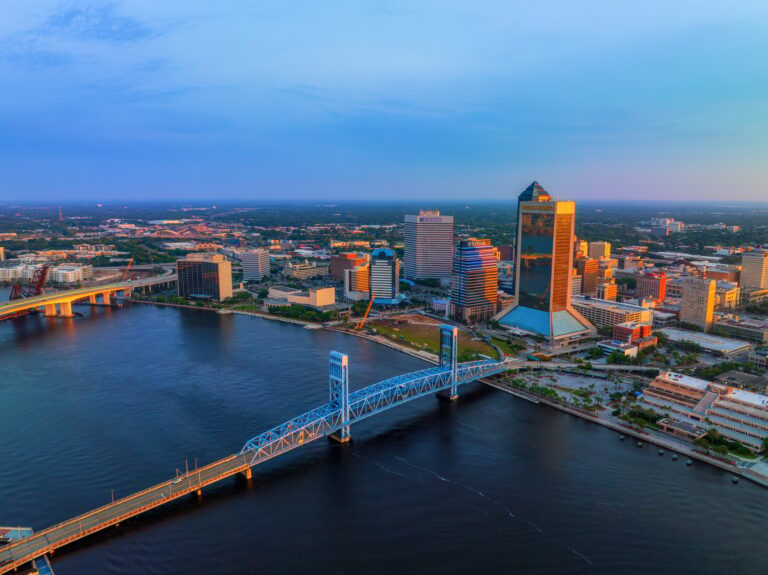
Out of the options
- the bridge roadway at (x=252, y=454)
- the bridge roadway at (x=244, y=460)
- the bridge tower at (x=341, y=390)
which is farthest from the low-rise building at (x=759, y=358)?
the bridge tower at (x=341, y=390)

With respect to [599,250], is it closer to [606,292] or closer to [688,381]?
[606,292]

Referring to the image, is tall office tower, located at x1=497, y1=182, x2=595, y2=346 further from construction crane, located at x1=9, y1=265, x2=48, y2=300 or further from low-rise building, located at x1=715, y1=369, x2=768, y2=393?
construction crane, located at x1=9, y1=265, x2=48, y2=300

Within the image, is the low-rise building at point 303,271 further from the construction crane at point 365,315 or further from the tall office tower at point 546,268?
the tall office tower at point 546,268

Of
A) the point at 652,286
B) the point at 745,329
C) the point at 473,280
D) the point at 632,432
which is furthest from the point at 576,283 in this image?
the point at 632,432

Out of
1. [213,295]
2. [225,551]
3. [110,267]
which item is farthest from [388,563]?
[110,267]

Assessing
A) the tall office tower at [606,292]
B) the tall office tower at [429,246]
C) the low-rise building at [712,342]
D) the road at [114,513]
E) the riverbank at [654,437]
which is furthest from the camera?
the tall office tower at [429,246]
